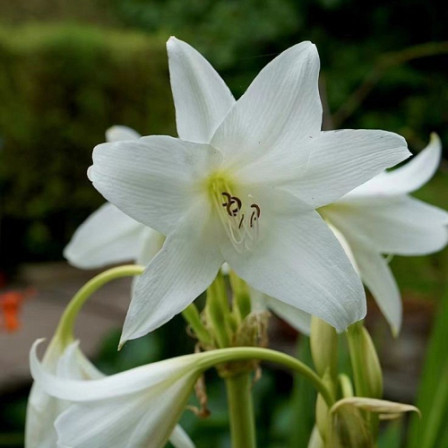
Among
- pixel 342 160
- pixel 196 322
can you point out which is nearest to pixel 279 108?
pixel 342 160

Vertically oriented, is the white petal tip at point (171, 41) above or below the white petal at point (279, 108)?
above

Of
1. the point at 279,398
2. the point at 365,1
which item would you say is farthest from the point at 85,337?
the point at 365,1

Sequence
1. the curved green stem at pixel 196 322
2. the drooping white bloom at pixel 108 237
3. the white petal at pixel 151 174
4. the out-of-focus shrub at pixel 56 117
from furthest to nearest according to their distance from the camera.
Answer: the out-of-focus shrub at pixel 56 117 < the drooping white bloom at pixel 108 237 < the curved green stem at pixel 196 322 < the white petal at pixel 151 174

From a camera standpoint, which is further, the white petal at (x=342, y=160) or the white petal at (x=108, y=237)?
the white petal at (x=108, y=237)

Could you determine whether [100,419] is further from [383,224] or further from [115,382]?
[383,224]

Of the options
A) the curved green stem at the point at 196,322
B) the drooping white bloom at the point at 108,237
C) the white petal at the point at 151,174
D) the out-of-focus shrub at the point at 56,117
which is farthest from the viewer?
the out-of-focus shrub at the point at 56,117

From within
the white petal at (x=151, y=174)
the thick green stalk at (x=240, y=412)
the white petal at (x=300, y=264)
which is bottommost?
the thick green stalk at (x=240, y=412)

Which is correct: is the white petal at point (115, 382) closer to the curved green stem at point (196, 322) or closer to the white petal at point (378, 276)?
the curved green stem at point (196, 322)

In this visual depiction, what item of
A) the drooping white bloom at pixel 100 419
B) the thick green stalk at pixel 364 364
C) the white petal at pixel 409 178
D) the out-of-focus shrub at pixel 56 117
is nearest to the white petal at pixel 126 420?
the drooping white bloom at pixel 100 419
